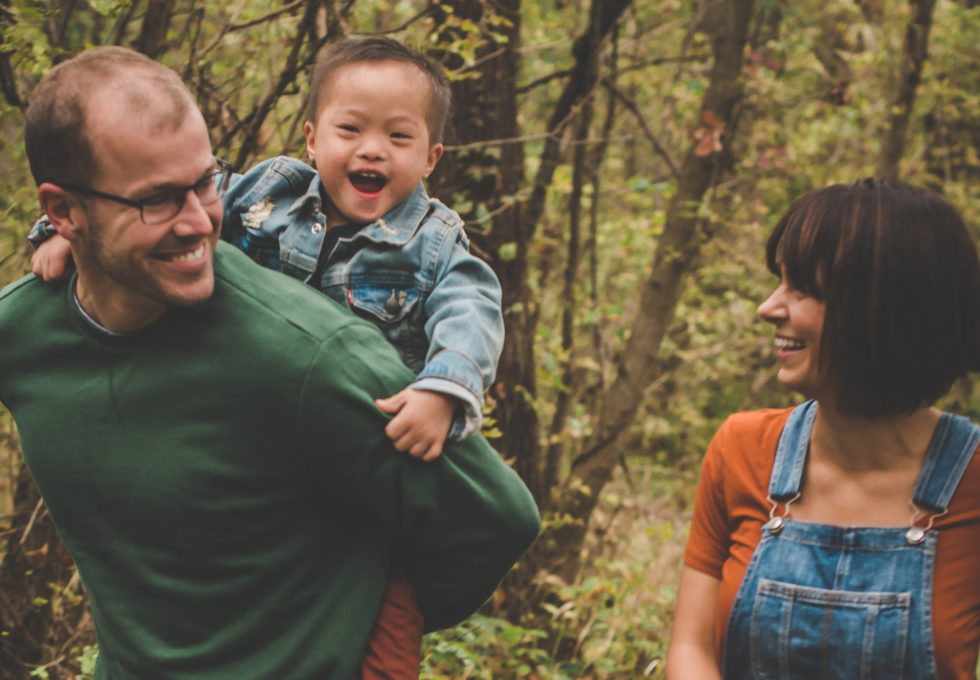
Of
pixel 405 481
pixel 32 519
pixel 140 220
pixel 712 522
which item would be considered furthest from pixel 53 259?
pixel 32 519

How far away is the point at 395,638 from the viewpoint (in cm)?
170

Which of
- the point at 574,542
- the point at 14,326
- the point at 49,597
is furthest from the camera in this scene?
the point at 574,542

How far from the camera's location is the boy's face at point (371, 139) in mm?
2031

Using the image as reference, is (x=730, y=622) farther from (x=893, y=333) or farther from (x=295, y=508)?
(x=295, y=508)

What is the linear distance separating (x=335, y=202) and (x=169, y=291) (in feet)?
1.93

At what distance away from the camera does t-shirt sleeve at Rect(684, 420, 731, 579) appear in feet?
6.90

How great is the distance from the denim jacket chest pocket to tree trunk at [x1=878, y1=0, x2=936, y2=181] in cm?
555

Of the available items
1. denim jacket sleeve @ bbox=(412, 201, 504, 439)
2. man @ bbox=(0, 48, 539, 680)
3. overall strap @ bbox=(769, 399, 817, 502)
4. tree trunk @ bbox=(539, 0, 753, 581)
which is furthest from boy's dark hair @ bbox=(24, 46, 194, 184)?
tree trunk @ bbox=(539, 0, 753, 581)

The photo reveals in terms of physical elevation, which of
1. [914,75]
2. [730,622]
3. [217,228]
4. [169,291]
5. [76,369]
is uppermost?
[914,75]

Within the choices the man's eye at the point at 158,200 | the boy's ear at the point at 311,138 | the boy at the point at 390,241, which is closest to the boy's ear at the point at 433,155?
the boy at the point at 390,241

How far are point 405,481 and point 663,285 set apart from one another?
4.01m

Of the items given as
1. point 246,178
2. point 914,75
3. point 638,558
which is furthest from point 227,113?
point 914,75

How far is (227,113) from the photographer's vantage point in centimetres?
371

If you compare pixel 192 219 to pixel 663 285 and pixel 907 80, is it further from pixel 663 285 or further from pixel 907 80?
pixel 907 80
